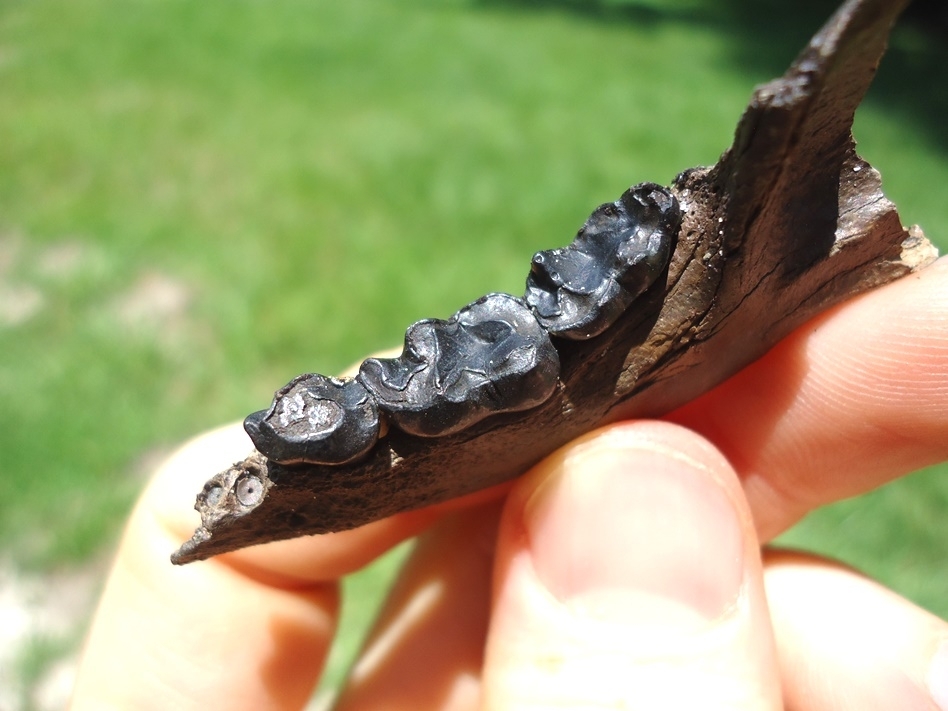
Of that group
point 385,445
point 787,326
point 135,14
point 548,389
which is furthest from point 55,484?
point 135,14

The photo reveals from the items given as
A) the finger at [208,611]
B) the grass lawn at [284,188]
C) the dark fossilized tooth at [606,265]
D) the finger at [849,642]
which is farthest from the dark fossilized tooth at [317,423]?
the grass lawn at [284,188]

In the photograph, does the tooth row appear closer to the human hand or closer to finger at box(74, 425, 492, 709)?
the human hand

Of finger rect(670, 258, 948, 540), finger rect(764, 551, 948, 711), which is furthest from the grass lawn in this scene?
finger rect(670, 258, 948, 540)

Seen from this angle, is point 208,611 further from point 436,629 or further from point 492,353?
point 492,353

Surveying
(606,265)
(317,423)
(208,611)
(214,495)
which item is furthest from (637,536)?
(208,611)

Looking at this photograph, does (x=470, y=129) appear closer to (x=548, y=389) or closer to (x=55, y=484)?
(x=55, y=484)
